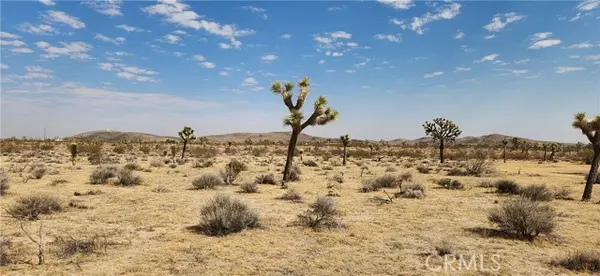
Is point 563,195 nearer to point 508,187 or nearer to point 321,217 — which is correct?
point 508,187

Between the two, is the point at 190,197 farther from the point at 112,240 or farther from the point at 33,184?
the point at 33,184

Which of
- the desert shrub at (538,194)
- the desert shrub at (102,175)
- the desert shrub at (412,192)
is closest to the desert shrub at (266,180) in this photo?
the desert shrub at (412,192)

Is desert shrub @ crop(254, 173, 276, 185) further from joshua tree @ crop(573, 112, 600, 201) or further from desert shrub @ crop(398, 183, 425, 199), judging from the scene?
joshua tree @ crop(573, 112, 600, 201)

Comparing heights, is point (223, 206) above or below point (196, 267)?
above

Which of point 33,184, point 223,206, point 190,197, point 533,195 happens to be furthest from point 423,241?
point 33,184

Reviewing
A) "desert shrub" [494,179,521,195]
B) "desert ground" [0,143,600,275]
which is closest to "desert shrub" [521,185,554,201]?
"desert ground" [0,143,600,275]

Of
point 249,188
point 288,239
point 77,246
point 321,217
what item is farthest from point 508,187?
point 77,246

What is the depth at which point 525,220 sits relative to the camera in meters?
9.50

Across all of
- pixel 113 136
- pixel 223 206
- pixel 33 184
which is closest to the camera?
pixel 223 206

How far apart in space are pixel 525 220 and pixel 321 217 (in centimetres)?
491

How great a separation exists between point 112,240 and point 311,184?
1245 centimetres

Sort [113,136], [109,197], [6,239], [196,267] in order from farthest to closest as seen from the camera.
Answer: [113,136] < [109,197] < [6,239] < [196,267]

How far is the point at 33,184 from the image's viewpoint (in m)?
17.8

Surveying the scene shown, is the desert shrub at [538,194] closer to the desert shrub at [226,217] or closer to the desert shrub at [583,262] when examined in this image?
the desert shrub at [583,262]
